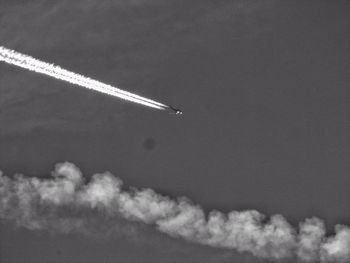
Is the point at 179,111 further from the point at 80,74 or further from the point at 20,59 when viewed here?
the point at 20,59

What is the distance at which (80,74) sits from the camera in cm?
9506

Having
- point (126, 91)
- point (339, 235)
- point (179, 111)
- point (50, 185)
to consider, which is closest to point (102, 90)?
point (126, 91)

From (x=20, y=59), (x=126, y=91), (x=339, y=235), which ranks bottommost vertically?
(x=339, y=235)

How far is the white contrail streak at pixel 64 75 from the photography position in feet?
247

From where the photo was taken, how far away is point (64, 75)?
Result: 83.4 m

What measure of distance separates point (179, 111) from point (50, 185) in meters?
29.3

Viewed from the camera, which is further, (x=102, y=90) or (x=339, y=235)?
(x=339, y=235)

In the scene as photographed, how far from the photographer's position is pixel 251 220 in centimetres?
9750

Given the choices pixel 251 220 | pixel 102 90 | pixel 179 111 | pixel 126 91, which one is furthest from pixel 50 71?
pixel 251 220

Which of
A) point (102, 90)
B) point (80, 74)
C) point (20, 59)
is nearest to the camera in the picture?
point (20, 59)

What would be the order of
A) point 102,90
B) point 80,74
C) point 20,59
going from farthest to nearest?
1. point 80,74
2. point 102,90
3. point 20,59

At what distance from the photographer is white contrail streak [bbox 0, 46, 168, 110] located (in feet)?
247

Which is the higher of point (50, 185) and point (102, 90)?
point (102, 90)

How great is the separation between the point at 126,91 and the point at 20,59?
2378cm
